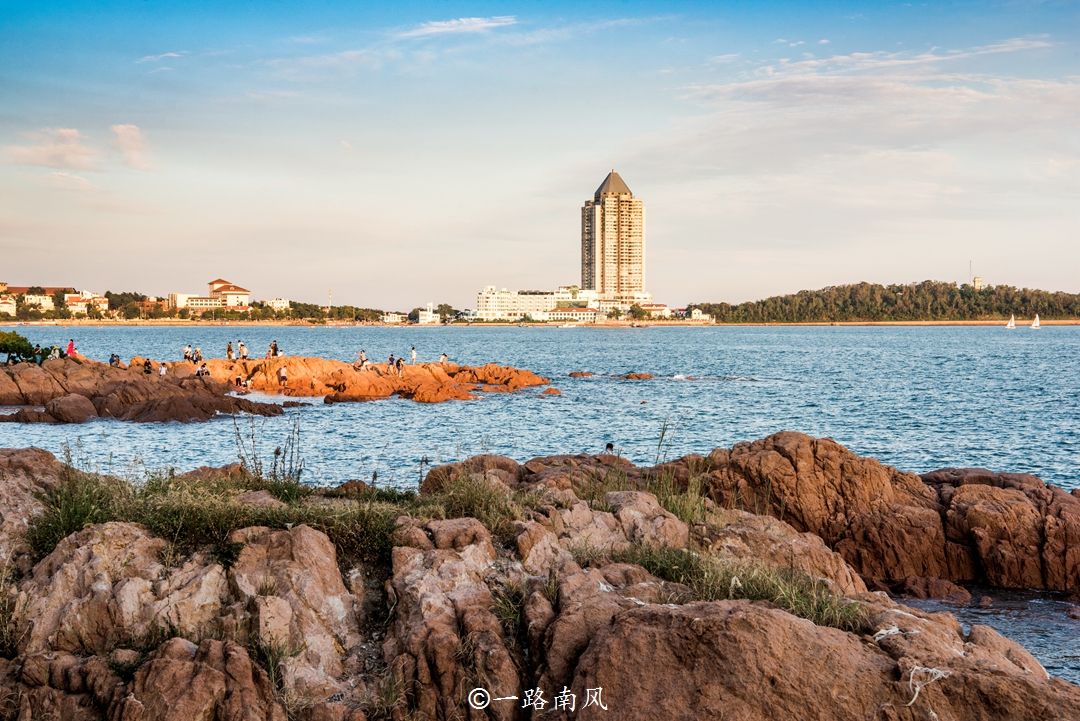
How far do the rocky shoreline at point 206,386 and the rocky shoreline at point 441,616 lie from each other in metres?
27.6

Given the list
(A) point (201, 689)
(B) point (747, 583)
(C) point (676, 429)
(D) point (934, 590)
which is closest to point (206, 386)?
(C) point (676, 429)

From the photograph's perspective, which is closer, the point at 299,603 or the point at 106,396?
the point at 299,603

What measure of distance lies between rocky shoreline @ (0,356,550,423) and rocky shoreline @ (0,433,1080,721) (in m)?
27.6

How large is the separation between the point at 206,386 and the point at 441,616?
39.6 metres

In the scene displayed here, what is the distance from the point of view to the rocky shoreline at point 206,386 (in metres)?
35.0

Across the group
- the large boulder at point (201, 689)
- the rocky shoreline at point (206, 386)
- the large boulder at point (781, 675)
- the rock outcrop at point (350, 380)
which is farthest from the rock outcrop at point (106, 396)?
the large boulder at point (781, 675)

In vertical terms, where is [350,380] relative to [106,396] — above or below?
below

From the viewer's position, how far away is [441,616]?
272 inches

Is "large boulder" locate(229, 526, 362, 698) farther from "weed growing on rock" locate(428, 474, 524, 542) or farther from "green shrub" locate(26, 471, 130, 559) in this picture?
"weed growing on rock" locate(428, 474, 524, 542)

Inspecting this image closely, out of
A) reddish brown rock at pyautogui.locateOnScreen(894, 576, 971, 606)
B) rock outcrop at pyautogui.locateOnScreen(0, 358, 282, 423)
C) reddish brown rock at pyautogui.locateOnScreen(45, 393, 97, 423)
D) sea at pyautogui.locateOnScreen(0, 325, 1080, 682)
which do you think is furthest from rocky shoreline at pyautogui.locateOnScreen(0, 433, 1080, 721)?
reddish brown rock at pyautogui.locateOnScreen(45, 393, 97, 423)

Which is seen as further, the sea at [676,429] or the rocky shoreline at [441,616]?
the sea at [676,429]

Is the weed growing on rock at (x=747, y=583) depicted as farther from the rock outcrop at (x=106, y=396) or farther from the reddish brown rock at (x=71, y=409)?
the reddish brown rock at (x=71, y=409)

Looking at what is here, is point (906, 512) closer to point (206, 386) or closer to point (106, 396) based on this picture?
point (106, 396)

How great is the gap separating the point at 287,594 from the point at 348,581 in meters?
0.68
